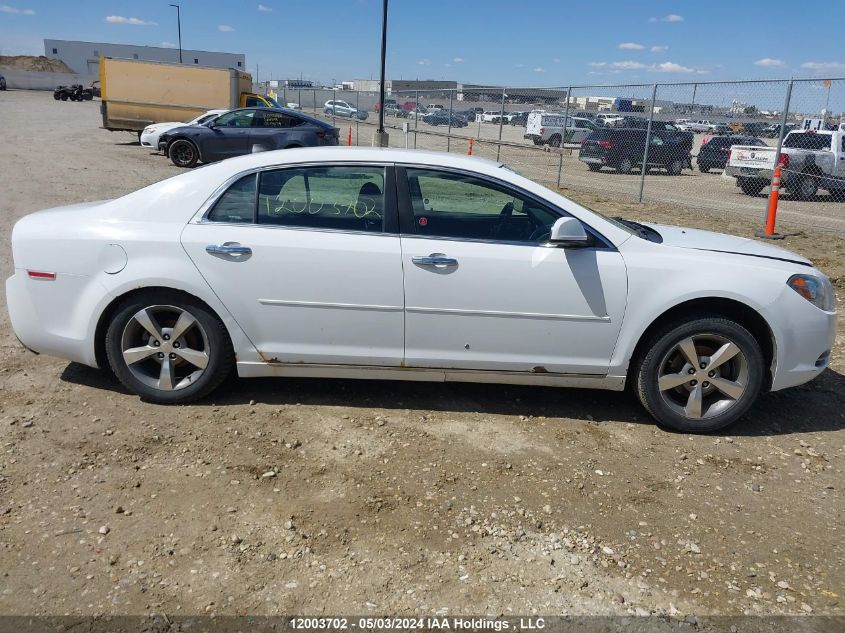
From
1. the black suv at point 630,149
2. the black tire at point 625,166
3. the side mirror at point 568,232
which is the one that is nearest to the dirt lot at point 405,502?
the side mirror at point 568,232

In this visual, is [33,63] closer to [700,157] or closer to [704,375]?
[700,157]

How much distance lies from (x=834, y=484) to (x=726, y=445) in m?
0.57

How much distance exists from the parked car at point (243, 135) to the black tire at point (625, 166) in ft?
29.8

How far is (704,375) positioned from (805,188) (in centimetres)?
1446

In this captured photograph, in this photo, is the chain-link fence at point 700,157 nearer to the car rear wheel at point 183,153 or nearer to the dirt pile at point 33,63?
the car rear wheel at point 183,153

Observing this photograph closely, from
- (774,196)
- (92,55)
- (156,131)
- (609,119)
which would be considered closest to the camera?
(774,196)

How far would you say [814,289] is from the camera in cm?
408

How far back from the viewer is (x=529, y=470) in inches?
143

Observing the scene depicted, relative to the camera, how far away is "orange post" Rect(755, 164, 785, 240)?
33.4 feet

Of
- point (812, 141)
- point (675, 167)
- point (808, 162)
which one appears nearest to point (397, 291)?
point (808, 162)

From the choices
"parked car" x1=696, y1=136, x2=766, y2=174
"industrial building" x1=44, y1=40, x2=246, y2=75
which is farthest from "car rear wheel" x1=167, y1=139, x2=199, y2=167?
"industrial building" x1=44, y1=40, x2=246, y2=75

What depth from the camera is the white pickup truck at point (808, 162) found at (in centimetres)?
1603

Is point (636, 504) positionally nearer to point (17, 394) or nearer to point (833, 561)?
point (833, 561)

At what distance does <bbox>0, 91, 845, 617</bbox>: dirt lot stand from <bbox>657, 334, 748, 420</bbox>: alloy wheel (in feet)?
0.74
